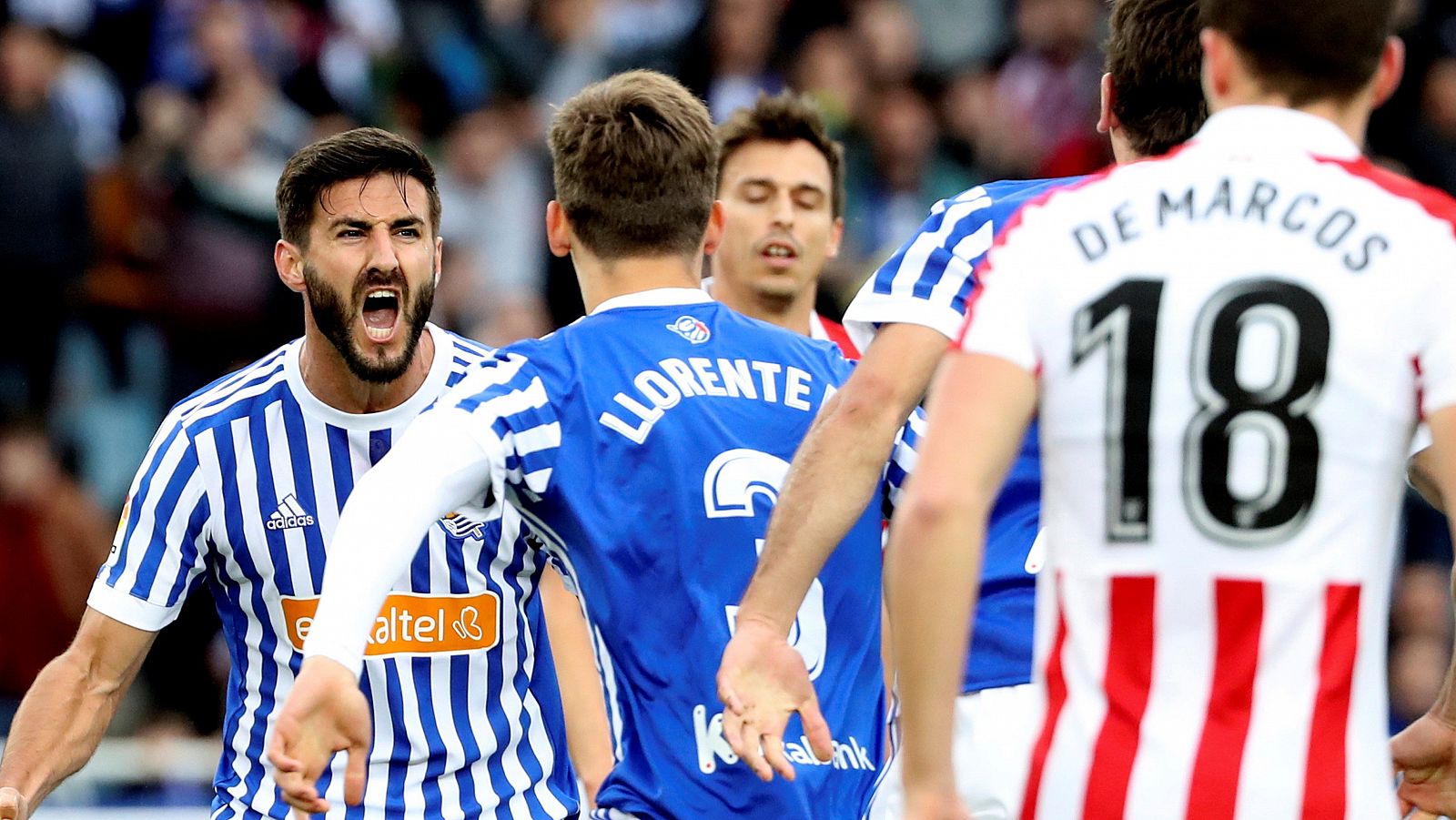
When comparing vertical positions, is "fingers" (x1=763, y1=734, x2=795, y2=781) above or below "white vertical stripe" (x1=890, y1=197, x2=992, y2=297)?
below

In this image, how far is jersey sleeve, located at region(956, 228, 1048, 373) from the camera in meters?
2.90

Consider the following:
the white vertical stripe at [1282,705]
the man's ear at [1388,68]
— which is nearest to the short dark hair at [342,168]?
the man's ear at [1388,68]

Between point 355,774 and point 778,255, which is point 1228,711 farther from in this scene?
point 778,255

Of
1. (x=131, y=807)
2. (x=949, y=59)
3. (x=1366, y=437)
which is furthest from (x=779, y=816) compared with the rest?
(x=949, y=59)

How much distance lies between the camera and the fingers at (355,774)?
10.9 ft

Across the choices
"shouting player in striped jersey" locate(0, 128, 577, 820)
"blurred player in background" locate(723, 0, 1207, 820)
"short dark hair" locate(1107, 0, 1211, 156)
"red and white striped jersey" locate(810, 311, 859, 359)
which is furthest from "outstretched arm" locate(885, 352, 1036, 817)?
"red and white striped jersey" locate(810, 311, 859, 359)

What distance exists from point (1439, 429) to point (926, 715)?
82 centimetres

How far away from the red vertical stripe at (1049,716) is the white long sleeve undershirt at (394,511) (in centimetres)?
117

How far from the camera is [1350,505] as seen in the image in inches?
115

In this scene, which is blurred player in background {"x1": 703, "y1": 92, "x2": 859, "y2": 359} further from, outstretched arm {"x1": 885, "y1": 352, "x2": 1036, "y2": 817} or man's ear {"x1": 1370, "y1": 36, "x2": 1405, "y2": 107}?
outstretched arm {"x1": 885, "y1": 352, "x2": 1036, "y2": 817}

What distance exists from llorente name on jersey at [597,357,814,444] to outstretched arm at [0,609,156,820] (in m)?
1.62

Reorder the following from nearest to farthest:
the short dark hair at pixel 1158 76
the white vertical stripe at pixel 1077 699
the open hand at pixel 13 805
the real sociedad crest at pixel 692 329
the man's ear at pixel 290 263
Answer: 1. the white vertical stripe at pixel 1077 699
2. the short dark hair at pixel 1158 76
3. the real sociedad crest at pixel 692 329
4. the open hand at pixel 13 805
5. the man's ear at pixel 290 263

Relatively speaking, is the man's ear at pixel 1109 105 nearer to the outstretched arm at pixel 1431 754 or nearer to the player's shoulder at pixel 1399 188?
the outstretched arm at pixel 1431 754

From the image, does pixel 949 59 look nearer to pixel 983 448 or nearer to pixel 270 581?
pixel 270 581
